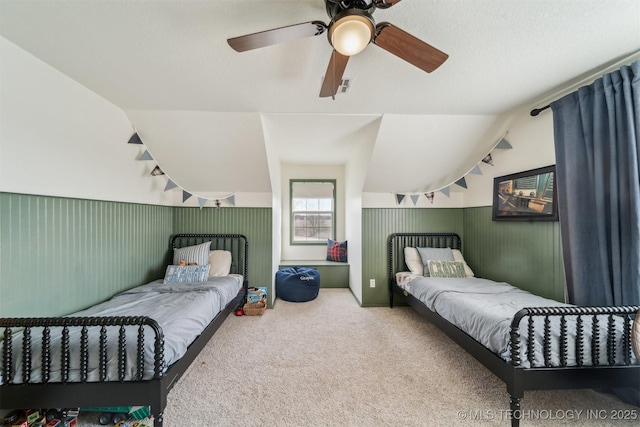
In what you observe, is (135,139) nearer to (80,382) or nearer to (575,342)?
(80,382)

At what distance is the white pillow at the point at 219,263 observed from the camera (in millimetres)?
3189

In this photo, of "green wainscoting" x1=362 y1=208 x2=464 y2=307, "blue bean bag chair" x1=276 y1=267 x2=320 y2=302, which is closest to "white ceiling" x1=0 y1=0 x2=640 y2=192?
"green wainscoting" x1=362 y1=208 x2=464 y2=307

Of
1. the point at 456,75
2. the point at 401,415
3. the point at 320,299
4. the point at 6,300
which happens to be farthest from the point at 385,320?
the point at 6,300

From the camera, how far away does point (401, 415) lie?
64.4 inches

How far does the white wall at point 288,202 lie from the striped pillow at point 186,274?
2104 mm

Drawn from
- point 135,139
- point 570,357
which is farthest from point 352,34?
point 135,139

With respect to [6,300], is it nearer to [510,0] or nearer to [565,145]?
[510,0]

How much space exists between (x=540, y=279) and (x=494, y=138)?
162 centimetres

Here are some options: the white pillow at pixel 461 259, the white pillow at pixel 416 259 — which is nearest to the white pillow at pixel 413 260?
the white pillow at pixel 416 259

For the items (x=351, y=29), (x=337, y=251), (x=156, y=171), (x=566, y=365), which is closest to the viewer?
(x=351, y=29)

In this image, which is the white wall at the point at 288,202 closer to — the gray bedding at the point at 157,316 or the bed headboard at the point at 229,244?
the bed headboard at the point at 229,244

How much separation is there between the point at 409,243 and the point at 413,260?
31cm

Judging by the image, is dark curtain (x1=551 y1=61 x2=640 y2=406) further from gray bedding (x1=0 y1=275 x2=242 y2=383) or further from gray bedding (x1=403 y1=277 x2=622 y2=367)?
gray bedding (x1=0 y1=275 x2=242 y2=383)

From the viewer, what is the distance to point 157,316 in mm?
1856
